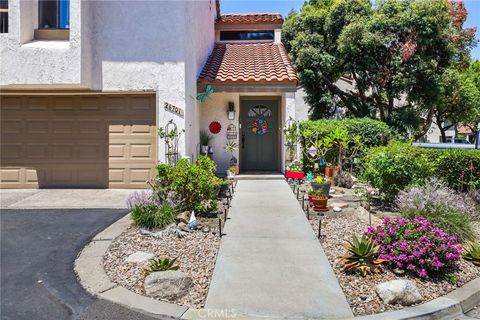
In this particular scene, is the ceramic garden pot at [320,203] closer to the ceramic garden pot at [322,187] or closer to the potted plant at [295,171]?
the ceramic garden pot at [322,187]

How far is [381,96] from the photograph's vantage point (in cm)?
1834

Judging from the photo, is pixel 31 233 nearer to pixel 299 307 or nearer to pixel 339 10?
pixel 299 307

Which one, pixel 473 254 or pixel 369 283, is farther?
pixel 473 254

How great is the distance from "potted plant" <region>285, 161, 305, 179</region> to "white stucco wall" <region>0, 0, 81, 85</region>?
6.25 metres

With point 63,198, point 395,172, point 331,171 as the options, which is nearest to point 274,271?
point 395,172

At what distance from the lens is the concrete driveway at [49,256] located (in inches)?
146

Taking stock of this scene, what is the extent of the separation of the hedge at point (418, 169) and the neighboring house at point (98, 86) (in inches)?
155

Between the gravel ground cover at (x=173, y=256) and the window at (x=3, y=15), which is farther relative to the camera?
the window at (x=3, y=15)

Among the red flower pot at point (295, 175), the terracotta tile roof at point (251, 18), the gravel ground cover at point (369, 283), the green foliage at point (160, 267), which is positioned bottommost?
the gravel ground cover at point (369, 283)

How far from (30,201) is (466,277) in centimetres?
865

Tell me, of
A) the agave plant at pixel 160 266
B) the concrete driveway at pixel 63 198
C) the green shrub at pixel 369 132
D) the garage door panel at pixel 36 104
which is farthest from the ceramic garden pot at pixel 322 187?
the garage door panel at pixel 36 104

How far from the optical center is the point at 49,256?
5129 millimetres

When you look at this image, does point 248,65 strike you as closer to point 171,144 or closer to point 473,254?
point 171,144

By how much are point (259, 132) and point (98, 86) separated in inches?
221
